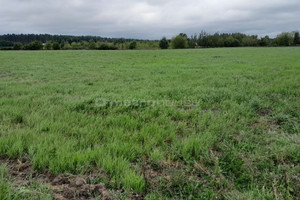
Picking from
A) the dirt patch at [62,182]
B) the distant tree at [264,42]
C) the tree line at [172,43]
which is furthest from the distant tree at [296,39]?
the dirt patch at [62,182]

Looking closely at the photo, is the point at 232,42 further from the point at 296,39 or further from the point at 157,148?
the point at 157,148

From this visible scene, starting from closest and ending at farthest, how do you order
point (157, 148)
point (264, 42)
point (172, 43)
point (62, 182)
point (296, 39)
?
point (62, 182) → point (157, 148) → point (172, 43) → point (296, 39) → point (264, 42)

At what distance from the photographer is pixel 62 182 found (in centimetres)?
187

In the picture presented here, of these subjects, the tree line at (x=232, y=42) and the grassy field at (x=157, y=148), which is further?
the tree line at (x=232, y=42)

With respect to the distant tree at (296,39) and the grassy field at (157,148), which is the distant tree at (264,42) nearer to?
the distant tree at (296,39)

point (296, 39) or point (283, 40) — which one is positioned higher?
point (296, 39)

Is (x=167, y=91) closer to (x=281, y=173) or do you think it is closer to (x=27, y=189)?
(x=281, y=173)

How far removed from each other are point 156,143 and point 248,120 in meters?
2.18

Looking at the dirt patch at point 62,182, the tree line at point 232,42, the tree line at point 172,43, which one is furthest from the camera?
the tree line at point 232,42

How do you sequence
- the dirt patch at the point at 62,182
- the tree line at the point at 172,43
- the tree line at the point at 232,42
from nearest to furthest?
the dirt patch at the point at 62,182, the tree line at the point at 172,43, the tree line at the point at 232,42

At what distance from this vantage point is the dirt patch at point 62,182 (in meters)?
1.72

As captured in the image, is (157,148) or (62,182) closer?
(62,182)

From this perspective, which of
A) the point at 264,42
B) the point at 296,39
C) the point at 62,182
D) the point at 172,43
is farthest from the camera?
the point at 264,42

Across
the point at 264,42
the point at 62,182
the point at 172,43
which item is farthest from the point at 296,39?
the point at 62,182
